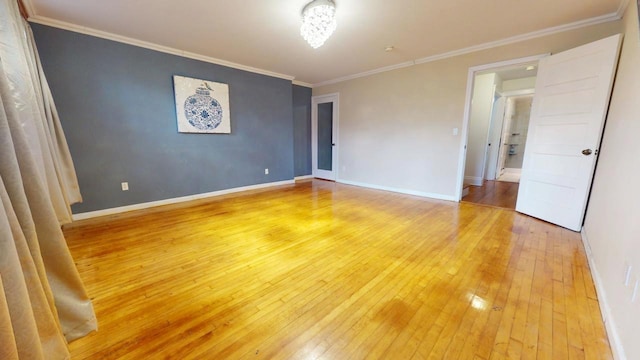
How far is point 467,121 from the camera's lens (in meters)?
3.71

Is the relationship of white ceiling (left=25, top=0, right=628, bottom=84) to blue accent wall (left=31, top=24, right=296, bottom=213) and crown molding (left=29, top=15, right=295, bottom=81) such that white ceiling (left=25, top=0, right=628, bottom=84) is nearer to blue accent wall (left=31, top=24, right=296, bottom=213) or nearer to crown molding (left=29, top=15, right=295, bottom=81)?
crown molding (left=29, top=15, right=295, bottom=81)

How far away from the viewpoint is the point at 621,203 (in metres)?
1.59

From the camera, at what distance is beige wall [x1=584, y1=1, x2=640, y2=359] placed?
1231 millimetres

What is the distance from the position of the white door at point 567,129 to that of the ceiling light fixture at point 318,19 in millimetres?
2717

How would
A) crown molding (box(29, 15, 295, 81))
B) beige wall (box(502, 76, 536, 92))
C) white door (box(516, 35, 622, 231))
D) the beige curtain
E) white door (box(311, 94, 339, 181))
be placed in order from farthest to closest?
1. white door (box(311, 94, 339, 181))
2. beige wall (box(502, 76, 536, 92))
3. crown molding (box(29, 15, 295, 81))
4. white door (box(516, 35, 622, 231))
5. the beige curtain

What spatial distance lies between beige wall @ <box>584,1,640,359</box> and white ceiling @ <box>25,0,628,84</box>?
0.78 meters

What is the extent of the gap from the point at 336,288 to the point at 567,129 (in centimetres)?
319

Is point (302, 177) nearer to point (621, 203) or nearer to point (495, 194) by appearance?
point (495, 194)

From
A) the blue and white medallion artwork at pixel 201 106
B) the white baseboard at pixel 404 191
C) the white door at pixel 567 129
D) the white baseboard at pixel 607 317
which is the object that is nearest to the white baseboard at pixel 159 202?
the blue and white medallion artwork at pixel 201 106

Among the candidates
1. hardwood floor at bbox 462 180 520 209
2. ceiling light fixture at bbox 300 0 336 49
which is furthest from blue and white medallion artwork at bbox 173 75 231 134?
hardwood floor at bbox 462 180 520 209

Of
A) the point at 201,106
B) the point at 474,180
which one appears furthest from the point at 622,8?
the point at 201,106

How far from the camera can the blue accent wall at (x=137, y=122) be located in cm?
291

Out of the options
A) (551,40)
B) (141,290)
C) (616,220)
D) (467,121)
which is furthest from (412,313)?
(551,40)

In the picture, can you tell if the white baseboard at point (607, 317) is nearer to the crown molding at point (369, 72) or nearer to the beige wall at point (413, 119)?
the beige wall at point (413, 119)
